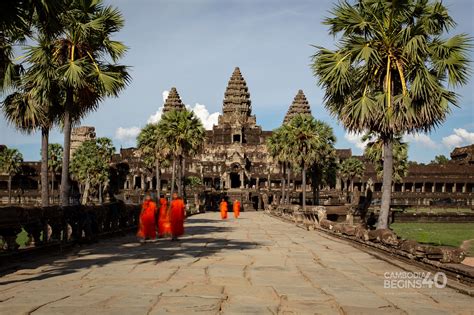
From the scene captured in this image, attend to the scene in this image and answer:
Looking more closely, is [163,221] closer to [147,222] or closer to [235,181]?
[147,222]

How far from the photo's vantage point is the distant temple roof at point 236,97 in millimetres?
97750

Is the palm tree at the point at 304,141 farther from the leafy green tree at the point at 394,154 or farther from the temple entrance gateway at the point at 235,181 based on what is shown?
the temple entrance gateway at the point at 235,181

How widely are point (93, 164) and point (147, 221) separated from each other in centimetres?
4974

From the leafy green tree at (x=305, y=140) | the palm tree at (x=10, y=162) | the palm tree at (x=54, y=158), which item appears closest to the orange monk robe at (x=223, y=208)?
the leafy green tree at (x=305, y=140)

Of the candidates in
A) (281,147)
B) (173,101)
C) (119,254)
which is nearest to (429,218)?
(281,147)

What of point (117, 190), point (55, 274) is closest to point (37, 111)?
point (55, 274)

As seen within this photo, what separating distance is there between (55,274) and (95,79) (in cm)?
774

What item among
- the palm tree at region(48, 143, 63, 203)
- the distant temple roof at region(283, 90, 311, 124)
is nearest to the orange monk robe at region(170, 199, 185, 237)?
the palm tree at region(48, 143, 63, 203)

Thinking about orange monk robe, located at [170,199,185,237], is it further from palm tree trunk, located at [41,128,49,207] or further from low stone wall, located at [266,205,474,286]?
palm tree trunk, located at [41,128,49,207]

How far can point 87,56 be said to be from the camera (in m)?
15.5

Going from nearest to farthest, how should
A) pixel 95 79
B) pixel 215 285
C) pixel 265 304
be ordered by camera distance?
pixel 265 304 < pixel 215 285 < pixel 95 79

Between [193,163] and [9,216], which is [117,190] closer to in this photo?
[193,163]

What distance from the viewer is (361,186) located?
262 feet

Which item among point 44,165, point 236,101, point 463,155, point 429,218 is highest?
point 236,101
